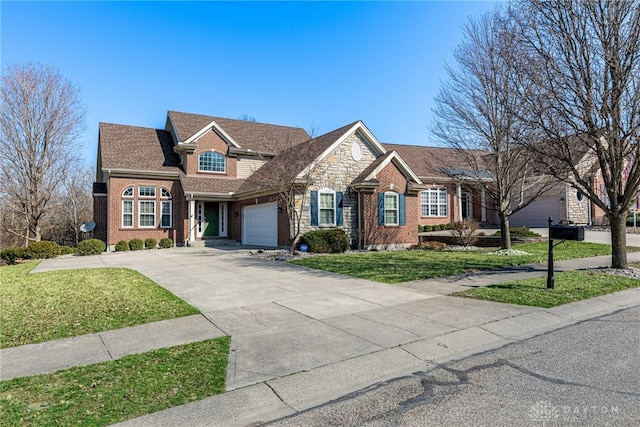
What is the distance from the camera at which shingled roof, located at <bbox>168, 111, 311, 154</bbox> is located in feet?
81.9

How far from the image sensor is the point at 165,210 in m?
23.0

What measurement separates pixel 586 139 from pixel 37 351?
1382cm

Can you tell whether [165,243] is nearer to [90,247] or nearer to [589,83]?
[90,247]

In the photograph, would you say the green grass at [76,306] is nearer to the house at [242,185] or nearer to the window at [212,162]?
the house at [242,185]

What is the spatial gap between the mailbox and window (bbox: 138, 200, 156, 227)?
2048cm

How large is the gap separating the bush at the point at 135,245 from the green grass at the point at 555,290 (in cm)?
1835

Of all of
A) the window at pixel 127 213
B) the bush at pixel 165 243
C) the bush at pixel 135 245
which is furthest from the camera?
the bush at pixel 165 243

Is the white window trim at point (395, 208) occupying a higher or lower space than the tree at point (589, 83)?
lower

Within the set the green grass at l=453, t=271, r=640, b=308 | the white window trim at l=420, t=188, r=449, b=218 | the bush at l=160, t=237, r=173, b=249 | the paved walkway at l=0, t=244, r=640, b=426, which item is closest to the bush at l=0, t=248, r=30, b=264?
the bush at l=160, t=237, r=173, b=249

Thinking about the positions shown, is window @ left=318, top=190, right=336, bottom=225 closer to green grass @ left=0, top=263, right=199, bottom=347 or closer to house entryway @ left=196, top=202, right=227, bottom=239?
house entryway @ left=196, top=202, right=227, bottom=239

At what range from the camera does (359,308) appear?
24.3 feet

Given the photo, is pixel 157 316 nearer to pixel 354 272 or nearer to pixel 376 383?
pixel 376 383

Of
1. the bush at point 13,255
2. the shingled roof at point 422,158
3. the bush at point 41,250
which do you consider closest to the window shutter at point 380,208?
the shingled roof at point 422,158

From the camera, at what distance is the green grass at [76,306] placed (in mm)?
6156
